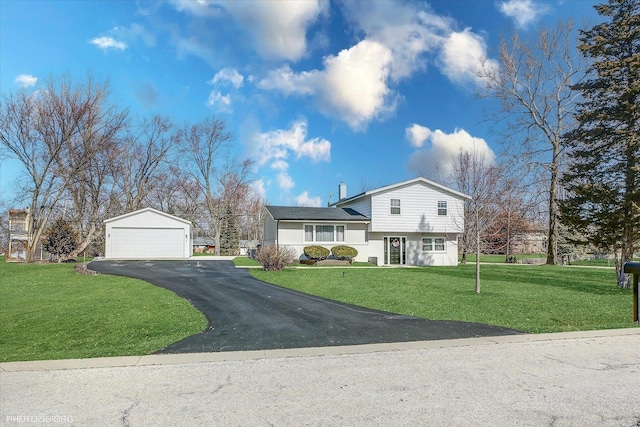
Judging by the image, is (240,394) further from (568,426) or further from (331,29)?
(331,29)

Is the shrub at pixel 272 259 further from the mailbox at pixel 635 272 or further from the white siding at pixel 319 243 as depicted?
the mailbox at pixel 635 272

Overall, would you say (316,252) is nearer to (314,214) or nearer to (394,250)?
(314,214)

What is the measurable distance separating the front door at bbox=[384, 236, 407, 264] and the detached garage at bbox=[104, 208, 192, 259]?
1558 cm

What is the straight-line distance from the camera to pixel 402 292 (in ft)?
43.9

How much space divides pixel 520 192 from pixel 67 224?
110ft

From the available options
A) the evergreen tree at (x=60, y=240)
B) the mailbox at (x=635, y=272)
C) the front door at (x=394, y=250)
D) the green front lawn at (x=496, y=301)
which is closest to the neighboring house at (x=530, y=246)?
the front door at (x=394, y=250)

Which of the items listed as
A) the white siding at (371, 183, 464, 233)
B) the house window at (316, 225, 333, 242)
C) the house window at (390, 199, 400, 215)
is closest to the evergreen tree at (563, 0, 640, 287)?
the white siding at (371, 183, 464, 233)

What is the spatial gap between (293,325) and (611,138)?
16.5m

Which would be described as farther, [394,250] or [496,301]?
[394,250]

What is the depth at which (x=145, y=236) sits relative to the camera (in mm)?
30141

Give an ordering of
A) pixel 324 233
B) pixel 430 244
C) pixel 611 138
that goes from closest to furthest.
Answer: pixel 611 138, pixel 324 233, pixel 430 244

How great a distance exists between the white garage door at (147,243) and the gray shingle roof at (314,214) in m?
7.73

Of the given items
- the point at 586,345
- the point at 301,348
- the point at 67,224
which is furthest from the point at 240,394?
the point at 67,224

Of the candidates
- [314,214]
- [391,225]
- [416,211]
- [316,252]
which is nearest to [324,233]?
[314,214]
